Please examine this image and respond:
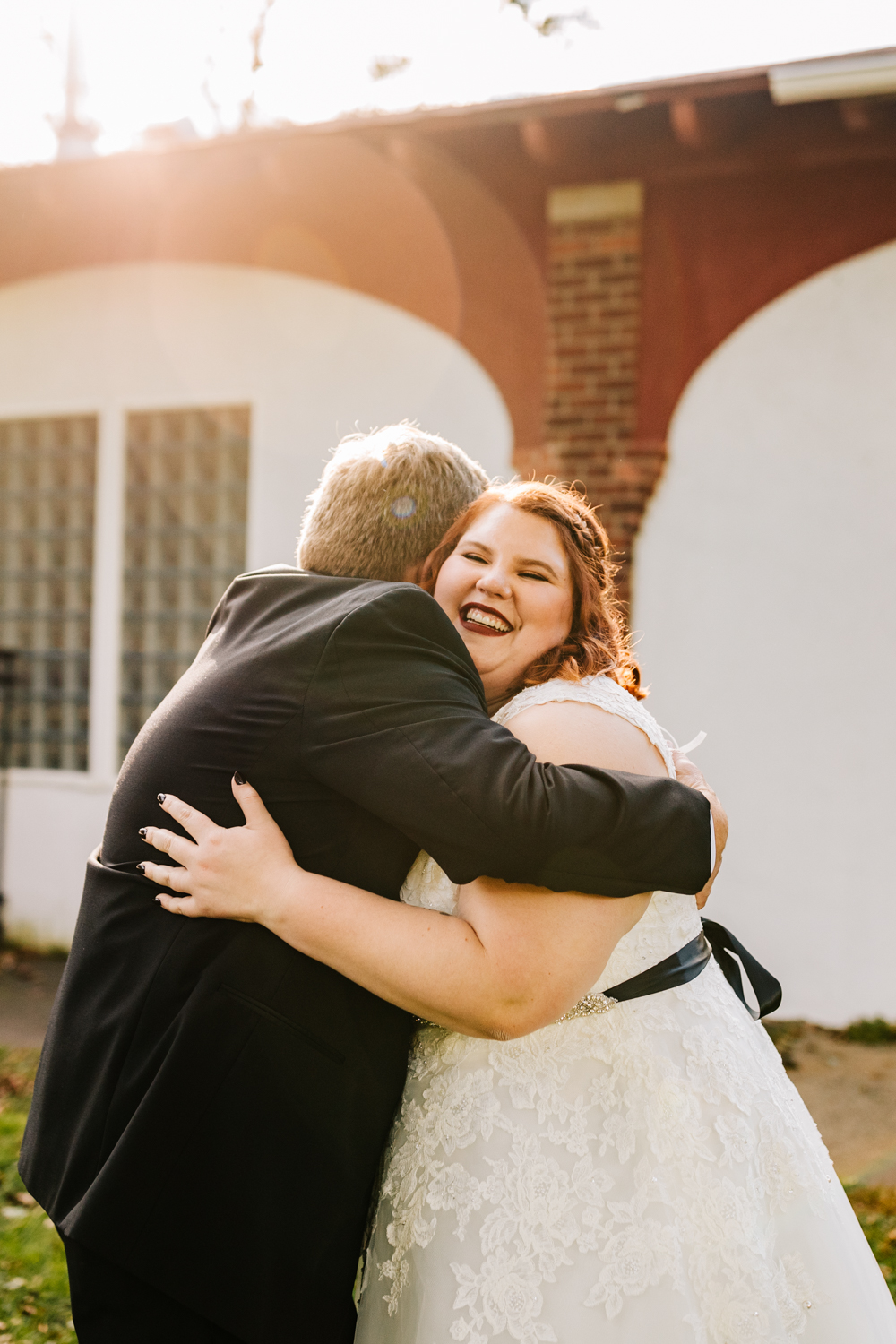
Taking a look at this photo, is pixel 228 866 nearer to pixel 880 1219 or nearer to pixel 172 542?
pixel 880 1219

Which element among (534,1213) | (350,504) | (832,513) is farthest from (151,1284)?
(832,513)

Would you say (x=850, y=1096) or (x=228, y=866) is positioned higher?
(x=228, y=866)

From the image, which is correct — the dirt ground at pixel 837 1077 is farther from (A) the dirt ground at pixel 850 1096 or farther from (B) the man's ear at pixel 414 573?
(B) the man's ear at pixel 414 573

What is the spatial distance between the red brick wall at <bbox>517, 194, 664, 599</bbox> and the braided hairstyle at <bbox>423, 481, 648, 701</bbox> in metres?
3.76

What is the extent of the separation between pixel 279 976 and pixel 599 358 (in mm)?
4949

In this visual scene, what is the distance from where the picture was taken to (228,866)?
1.59 metres

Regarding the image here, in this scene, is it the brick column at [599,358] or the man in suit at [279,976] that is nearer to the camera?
the man in suit at [279,976]

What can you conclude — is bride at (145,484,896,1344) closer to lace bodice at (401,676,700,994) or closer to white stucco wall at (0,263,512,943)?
lace bodice at (401,676,700,994)

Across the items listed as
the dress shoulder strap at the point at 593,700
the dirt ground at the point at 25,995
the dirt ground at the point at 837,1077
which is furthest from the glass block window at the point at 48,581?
the dress shoulder strap at the point at 593,700

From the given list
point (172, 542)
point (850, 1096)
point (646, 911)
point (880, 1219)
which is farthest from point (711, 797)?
point (172, 542)

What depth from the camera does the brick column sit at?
577cm

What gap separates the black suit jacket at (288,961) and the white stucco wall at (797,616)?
4.42m

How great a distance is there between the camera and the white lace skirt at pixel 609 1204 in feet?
5.24

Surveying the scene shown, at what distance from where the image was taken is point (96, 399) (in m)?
7.18
